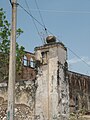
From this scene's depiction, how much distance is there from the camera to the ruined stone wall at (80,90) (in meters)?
25.0

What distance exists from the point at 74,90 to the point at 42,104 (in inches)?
656

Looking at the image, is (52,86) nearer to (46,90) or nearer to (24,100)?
(46,90)

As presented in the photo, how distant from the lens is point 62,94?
366 inches

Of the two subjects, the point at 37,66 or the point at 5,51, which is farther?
the point at 5,51

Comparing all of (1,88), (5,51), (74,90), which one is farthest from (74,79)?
(1,88)

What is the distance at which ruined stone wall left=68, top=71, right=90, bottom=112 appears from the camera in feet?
82.0

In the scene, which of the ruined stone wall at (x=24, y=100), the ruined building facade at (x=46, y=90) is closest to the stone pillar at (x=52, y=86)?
the ruined building facade at (x=46, y=90)

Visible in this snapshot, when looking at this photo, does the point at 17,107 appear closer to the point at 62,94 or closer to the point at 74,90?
the point at 62,94

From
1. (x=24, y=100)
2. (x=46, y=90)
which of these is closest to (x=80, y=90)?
(x=24, y=100)

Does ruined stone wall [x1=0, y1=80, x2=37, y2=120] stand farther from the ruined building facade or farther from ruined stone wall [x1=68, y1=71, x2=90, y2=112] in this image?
ruined stone wall [x1=68, y1=71, x2=90, y2=112]

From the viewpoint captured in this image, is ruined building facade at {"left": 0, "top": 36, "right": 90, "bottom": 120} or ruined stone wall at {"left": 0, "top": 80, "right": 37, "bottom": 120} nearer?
ruined building facade at {"left": 0, "top": 36, "right": 90, "bottom": 120}

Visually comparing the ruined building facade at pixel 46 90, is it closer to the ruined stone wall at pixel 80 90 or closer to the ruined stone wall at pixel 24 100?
the ruined stone wall at pixel 24 100

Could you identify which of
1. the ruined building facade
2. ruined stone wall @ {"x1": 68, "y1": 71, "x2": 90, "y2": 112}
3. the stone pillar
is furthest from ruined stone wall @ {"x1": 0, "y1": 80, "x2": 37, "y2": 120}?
ruined stone wall @ {"x1": 68, "y1": 71, "x2": 90, "y2": 112}

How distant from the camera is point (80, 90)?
26.5m
